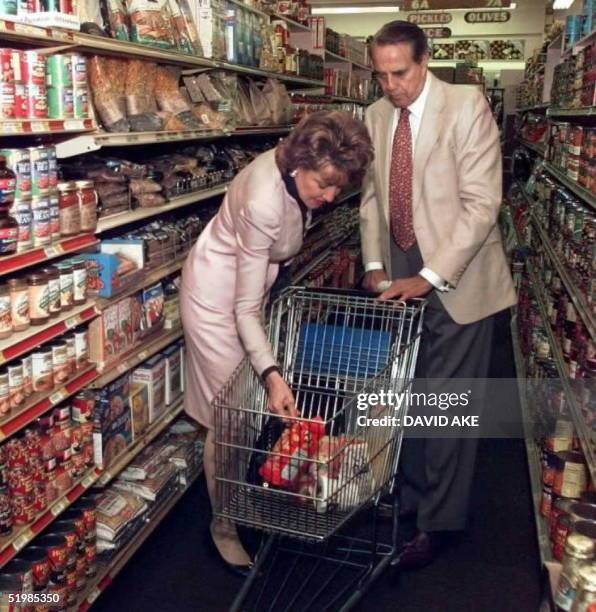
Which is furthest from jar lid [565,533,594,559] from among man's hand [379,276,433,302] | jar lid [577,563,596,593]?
man's hand [379,276,433,302]

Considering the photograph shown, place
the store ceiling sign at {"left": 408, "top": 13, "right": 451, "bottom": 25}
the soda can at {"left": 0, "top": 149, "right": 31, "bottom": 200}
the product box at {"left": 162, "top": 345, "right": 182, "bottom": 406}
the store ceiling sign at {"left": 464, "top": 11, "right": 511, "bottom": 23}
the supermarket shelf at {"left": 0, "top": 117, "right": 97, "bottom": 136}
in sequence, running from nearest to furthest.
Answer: the supermarket shelf at {"left": 0, "top": 117, "right": 97, "bottom": 136}
the soda can at {"left": 0, "top": 149, "right": 31, "bottom": 200}
the product box at {"left": 162, "top": 345, "right": 182, "bottom": 406}
the store ceiling sign at {"left": 464, "top": 11, "right": 511, "bottom": 23}
the store ceiling sign at {"left": 408, "top": 13, "right": 451, "bottom": 25}

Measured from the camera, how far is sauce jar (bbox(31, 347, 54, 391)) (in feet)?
8.11

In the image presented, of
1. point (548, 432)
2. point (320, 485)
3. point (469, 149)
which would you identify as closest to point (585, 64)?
point (469, 149)

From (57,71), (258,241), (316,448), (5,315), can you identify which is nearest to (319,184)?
(258,241)

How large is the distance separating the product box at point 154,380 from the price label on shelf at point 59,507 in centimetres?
81

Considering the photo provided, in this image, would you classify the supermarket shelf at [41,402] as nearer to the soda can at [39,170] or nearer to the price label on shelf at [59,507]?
the price label on shelf at [59,507]

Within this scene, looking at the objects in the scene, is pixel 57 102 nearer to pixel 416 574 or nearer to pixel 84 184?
pixel 84 184

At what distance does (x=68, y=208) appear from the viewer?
254 centimetres

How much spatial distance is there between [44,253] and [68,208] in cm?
22

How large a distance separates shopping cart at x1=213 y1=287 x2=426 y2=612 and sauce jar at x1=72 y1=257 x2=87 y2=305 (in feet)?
2.02

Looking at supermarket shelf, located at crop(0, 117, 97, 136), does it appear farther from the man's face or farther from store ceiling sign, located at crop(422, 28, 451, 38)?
store ceiling sign, located at crop(422, 28, 451, 38)

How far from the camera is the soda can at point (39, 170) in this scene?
2.34 metres

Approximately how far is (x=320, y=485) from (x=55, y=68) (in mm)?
1529

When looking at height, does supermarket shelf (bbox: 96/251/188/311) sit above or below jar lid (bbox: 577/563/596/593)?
above
